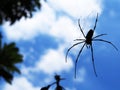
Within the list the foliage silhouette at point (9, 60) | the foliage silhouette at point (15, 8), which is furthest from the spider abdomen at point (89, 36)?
the foliage silhouette at point (9, 60)

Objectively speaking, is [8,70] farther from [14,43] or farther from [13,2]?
[13,2]

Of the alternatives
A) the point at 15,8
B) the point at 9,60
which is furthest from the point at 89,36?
the point at 9,60

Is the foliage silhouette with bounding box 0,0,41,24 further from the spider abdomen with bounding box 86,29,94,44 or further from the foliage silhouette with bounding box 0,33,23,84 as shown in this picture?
the spider abdomen with bounding box 86,29,94,44

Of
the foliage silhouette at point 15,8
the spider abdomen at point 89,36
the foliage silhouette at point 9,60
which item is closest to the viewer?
the foliage silhouette at point 9,60

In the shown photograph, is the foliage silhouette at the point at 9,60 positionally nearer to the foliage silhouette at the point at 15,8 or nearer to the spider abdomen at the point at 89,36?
the foliage silhouette at the point at 15,8

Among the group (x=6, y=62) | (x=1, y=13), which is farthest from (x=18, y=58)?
(x=1, y=13)

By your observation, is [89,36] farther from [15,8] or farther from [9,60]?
[9,60]
